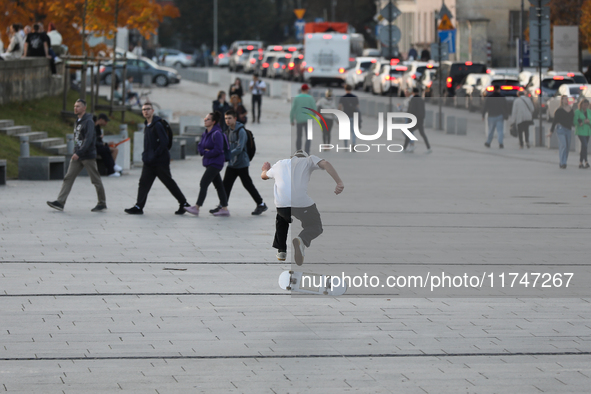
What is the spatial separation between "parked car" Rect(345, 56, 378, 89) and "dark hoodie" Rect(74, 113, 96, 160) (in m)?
40.7

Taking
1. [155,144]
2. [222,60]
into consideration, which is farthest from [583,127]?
[222,60]

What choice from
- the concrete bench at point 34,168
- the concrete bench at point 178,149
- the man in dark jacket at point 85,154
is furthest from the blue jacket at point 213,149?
the concrete bench at point 178,149

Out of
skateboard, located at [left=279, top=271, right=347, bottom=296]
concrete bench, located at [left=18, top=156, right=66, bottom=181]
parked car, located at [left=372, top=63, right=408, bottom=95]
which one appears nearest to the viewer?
skateboard, located at [left=279, top=271, right=347, bottom=296]

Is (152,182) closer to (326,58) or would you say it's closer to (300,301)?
(300,301)

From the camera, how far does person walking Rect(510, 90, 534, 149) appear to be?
2452 cm

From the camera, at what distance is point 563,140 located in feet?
68.9

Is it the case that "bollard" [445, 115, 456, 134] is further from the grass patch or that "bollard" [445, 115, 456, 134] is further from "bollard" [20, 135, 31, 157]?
"bollard" [20, 135, 31, 157]

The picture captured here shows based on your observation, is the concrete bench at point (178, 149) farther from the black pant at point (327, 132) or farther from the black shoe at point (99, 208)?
the black pant at point (327, 132)

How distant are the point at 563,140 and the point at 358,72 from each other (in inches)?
1386

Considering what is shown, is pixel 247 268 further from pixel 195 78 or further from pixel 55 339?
pixel 195 78

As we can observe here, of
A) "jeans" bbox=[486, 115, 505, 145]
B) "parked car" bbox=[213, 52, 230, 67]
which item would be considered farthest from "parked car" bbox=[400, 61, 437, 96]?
"parked car" bbox=[213, 52, 230, 67]

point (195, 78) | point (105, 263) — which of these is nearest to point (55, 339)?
point (105, 263)

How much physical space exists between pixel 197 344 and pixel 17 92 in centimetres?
1820

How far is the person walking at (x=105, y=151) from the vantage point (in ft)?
61.9
